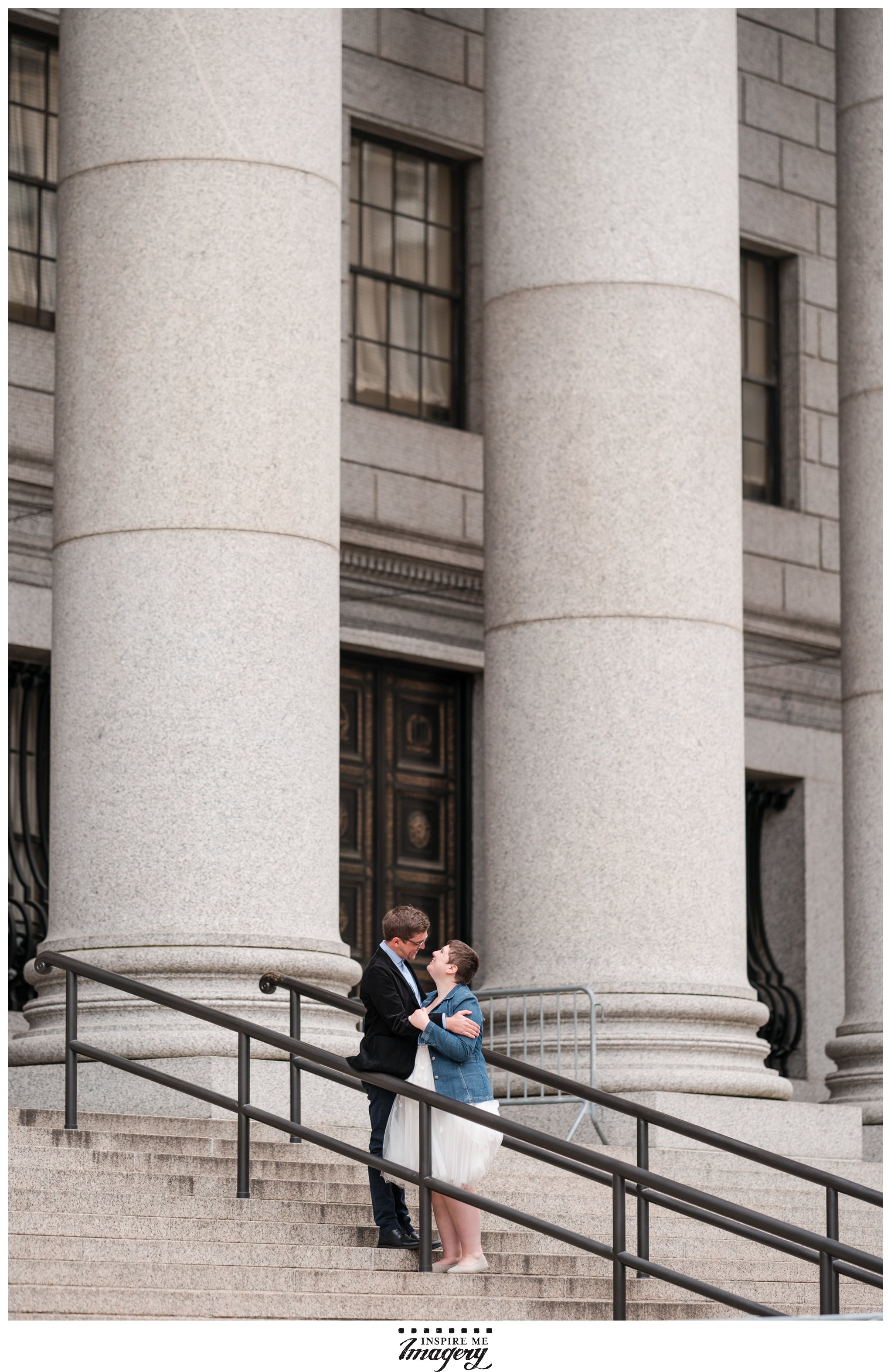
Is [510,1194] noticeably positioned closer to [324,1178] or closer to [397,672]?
[324,1178]

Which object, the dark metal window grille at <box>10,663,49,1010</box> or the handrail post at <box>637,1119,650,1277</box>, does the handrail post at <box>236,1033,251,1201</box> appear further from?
the dark metal window grille at <box>10,663,49,1010</box>

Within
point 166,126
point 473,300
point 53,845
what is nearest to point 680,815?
point 53,845

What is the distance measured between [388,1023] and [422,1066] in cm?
41

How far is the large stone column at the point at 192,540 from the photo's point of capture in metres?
13.9

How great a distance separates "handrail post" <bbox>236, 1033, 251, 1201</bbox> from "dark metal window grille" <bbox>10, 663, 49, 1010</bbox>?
743 cm

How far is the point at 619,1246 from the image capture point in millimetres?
10633

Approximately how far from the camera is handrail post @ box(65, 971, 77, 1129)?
1175 cm

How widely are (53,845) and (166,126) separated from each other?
450cm

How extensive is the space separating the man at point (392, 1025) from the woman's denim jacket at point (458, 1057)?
4cm

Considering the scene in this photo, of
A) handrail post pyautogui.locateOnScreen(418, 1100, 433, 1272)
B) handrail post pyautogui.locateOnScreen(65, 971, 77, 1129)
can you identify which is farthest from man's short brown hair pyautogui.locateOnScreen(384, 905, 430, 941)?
handrail post pyautogui.locateOnScreen(65, 971, 77, 1129)

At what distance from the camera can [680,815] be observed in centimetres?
1560

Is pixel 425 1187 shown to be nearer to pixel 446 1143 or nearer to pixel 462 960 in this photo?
pixel 446 1143

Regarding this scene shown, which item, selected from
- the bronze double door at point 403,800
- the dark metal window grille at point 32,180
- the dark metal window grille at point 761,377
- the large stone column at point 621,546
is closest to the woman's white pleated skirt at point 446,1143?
the large stone column at point 621,546

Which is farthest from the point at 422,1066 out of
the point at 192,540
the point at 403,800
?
the point at 403,800
